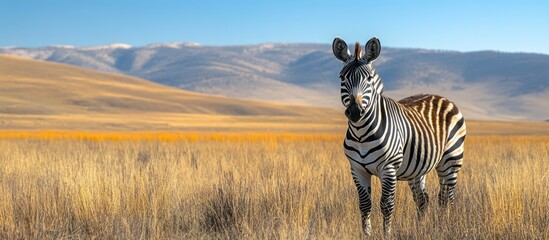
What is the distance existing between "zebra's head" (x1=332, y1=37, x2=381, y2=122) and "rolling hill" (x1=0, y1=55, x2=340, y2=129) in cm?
4791

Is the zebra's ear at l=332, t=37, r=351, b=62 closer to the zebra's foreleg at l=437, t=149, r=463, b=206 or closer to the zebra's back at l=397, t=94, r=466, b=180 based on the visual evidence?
the zebra's back at l=397, t=94, r=466, b=180

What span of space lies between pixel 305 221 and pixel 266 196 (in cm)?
135

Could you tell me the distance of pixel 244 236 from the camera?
7.06 meters

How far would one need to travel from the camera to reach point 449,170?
8.18 meters

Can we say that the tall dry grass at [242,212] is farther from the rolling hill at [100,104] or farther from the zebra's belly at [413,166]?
the rolling hill at [100,104]

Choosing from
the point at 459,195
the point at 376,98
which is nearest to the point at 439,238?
the point at 376,98

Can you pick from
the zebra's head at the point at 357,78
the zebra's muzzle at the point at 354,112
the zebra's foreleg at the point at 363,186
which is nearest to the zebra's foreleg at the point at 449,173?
the zebra's foreleg at the point at 363,186

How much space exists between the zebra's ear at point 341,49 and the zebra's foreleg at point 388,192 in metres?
1.09

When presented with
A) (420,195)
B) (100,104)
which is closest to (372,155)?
(420,195)

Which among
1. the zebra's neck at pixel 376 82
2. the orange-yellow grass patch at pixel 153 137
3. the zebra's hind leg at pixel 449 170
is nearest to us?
the zebra's neck at pixel 376 82

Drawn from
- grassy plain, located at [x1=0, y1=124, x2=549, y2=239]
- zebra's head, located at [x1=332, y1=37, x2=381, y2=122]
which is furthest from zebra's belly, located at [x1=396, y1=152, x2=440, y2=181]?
zebra's head, located at [x1=332, y1=37, x2=381, y2=122]

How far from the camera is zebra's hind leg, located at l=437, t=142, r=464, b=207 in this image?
815cm

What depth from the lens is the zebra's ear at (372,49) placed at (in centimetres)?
661

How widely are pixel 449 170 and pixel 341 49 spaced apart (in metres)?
2.26
